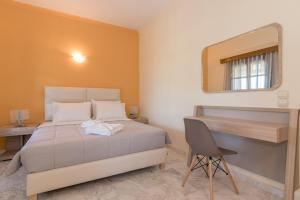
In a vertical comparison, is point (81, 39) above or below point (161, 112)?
above

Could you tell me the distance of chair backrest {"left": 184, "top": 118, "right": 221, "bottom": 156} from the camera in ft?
5.90

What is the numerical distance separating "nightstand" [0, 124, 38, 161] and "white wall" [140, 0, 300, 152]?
2.40 metres

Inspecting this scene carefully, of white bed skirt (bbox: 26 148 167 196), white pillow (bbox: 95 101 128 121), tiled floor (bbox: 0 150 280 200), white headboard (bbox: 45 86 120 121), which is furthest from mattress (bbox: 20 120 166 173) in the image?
white headboard (bbox: 45 86 120 121)

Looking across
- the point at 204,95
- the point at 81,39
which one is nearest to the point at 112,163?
the point at 204,95

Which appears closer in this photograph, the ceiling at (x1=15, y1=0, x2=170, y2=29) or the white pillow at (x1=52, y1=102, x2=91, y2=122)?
the white pillow at (x1=52, y1=102, x2=91, y2=122)

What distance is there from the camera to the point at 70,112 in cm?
313

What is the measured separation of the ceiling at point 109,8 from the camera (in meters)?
3.22

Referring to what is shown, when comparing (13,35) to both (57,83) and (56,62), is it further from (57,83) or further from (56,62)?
(57,83)

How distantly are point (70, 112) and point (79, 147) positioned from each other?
1.39m

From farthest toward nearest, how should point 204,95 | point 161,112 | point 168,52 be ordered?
point 161,112 → point 168,52 → point 204,95

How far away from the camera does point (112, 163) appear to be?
6.97 feet

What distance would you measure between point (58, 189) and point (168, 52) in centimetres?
282

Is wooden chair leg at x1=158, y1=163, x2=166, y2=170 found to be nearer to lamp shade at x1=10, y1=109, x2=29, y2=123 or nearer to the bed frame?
the bed frame

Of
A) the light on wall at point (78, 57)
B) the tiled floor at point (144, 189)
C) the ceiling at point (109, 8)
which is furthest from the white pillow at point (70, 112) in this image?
the ceiling at point (109, 8)
